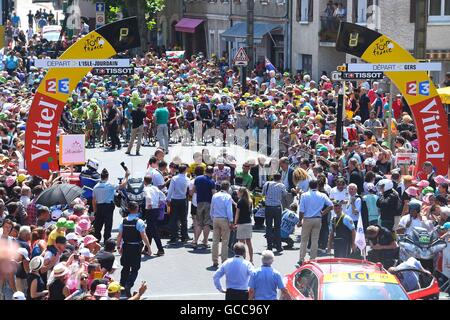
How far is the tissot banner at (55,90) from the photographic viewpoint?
21.3 meters

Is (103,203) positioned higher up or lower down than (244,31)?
lower down

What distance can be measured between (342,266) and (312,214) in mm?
4527

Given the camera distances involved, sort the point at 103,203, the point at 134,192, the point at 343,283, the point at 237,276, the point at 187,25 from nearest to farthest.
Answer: the point at 343,283, the point at 237,276, the point at 134,192, the point at 103,203, the point at 187,25

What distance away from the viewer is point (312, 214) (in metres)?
18.0

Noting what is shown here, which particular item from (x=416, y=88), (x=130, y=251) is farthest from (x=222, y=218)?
(x=416, y=88)

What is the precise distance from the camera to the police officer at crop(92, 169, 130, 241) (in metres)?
18.8

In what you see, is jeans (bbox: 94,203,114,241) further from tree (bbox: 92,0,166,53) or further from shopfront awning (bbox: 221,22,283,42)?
tree (bbox: 92,0,166,53)

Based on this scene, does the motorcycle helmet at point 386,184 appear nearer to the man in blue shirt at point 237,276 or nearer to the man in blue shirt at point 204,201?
the man in blue shirt at point 204,201

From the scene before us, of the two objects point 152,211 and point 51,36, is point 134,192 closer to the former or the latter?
point 152,211

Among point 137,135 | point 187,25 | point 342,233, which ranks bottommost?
point 137,135

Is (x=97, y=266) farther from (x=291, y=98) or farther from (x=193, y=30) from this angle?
(x=193, y=30)

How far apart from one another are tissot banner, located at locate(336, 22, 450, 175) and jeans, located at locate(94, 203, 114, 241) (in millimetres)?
6505

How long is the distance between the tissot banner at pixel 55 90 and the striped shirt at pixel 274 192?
177 inches

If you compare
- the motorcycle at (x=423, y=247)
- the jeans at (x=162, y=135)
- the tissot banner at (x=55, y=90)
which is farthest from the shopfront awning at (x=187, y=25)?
the motorcycle at (x=423, y=247)
